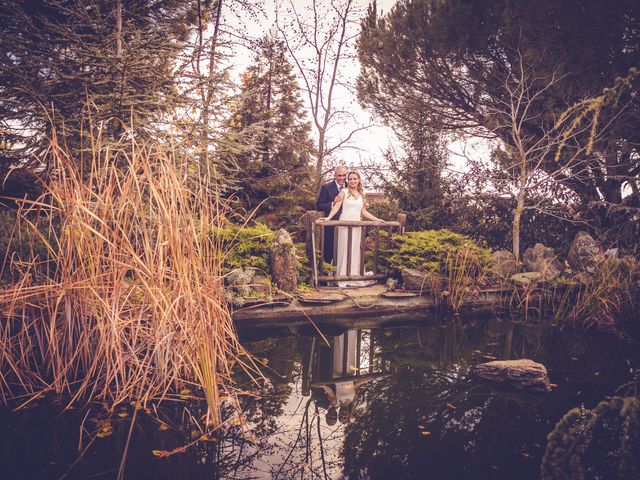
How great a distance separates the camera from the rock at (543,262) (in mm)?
6652

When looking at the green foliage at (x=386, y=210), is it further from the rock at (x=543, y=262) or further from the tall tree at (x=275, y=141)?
the rock at (x=543, y=262)

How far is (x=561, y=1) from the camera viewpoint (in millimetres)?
7531

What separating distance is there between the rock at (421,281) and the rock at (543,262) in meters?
1.73

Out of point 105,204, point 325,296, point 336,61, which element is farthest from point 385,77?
point 105,204

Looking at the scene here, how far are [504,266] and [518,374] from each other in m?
3.96

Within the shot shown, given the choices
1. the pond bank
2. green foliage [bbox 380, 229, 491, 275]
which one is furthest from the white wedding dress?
green foliage [bbox 380, 229, 491, 275]

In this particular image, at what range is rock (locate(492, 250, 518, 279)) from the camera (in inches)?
265

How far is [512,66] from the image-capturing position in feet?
27.5

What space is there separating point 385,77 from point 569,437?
1038 cm

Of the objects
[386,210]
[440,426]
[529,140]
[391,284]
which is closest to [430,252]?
[391,284]

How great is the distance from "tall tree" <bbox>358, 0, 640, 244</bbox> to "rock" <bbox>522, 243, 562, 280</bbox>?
1.46 metres

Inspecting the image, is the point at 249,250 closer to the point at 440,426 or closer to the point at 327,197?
the point at 327,197

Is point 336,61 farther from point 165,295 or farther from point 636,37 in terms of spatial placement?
point 165,295

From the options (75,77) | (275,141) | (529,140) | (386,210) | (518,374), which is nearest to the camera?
(518,374)
